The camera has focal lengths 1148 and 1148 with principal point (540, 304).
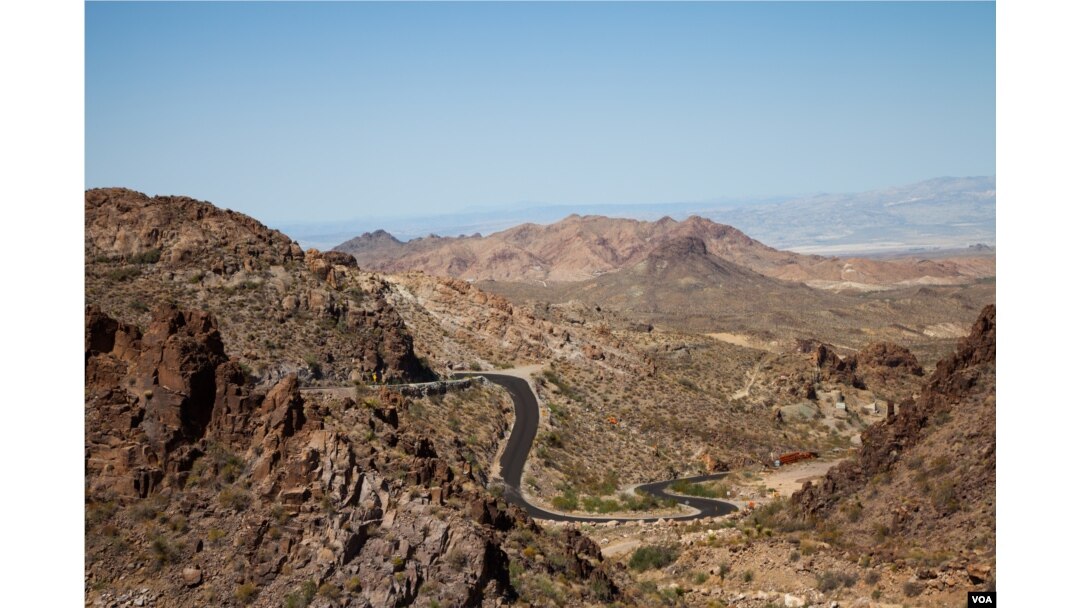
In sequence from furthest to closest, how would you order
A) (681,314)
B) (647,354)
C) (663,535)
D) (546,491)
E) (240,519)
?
(681,314) → (647,354) → (546,491) → (663,535) → (240,519)

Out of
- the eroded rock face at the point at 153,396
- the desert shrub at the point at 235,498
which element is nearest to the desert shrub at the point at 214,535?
the desert shrub at the point at 235,498

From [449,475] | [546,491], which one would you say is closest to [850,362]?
[546,491]

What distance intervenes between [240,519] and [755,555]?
49.8 ft

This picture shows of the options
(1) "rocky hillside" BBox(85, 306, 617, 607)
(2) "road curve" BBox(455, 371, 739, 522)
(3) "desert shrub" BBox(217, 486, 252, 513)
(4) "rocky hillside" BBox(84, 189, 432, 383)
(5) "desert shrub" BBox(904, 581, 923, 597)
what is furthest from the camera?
(4) "rocky hillside" BBox(84, 189, 432, 383)

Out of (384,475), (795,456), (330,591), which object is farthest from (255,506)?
(795,456)

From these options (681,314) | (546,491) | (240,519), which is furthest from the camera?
(681,314)

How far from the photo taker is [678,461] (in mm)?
65688

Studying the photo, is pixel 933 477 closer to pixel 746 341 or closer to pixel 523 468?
pixel 523 468

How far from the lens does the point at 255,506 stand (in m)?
23.2

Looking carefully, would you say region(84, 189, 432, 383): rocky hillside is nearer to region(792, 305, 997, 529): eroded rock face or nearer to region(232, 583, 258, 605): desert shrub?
region(792, 305, 997, 529): eroded rock face

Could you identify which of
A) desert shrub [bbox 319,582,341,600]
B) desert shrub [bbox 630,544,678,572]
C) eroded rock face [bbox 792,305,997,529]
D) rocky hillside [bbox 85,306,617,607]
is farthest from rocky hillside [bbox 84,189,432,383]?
desert shrub [bbox 319,582,341,600]

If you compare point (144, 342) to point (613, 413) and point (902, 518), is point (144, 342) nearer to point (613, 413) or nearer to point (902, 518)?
point (902, 518)

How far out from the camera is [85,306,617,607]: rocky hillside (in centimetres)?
2219

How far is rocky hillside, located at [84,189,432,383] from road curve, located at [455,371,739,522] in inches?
251
